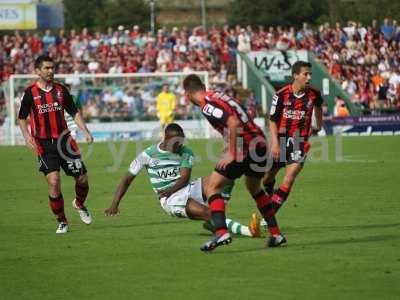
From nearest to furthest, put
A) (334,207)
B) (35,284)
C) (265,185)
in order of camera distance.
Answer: (35,284) → (265,185) → (334,207)

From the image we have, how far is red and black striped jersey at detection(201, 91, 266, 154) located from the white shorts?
70.3 inches

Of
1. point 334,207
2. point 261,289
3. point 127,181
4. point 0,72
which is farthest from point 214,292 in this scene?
point 0,72

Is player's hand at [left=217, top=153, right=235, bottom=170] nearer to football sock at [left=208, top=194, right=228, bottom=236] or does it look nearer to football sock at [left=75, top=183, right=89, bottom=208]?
football sock at [left=208, top=194, right=228, bottom=236]

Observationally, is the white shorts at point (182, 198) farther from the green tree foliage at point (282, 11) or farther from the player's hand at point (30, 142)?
the green tree foliage at point (282, 11)

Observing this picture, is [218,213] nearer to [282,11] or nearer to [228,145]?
[228,145]

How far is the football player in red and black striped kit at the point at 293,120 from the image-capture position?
498 inches

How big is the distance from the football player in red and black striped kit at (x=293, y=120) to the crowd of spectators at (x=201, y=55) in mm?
24672

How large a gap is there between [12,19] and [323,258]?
37.5m

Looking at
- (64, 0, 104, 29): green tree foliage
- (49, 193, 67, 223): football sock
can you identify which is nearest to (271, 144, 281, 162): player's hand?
(49, 193, 67, 223): football sock

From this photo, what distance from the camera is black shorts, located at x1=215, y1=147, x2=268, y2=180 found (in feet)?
35.1

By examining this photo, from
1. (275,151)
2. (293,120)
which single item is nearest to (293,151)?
(293,120)

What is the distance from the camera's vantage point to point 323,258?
10359 mm

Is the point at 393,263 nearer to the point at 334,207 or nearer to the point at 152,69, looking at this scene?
the point at 334,207

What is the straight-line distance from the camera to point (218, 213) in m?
10.8
